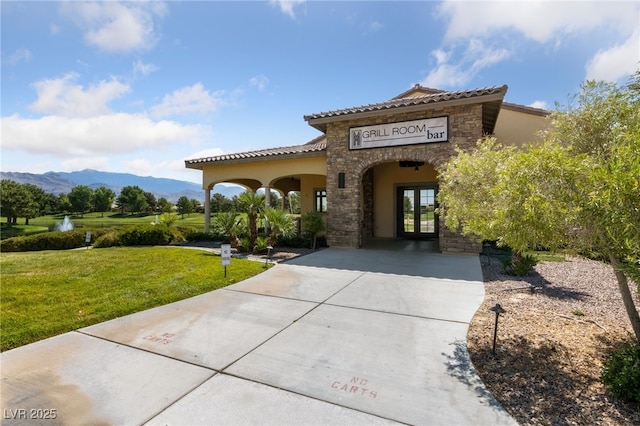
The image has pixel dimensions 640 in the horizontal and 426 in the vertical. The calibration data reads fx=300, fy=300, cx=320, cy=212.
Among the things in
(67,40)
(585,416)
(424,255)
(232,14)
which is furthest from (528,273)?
(67,40)

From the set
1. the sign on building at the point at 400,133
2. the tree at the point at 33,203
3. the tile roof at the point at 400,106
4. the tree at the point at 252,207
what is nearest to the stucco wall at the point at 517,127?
the tile roof at the point at 400,106

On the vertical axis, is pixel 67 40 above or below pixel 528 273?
above

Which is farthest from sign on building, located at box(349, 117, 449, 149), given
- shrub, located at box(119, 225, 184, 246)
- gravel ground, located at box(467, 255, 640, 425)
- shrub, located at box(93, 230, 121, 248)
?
shrub, located at box(93, 230, 121, 248)

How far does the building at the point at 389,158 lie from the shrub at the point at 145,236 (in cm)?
221

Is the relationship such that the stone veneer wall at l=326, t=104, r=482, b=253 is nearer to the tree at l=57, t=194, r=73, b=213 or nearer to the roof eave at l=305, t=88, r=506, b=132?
the roof eave at l=305, t=88, r=506, b=132

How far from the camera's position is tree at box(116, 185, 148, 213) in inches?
2349

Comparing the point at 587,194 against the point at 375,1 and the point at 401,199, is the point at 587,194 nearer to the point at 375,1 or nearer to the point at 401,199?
the point at 375,1

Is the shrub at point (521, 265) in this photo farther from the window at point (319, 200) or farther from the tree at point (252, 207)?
the window at point (319, 200)

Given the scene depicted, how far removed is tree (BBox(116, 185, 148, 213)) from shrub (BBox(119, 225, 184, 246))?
53.3m

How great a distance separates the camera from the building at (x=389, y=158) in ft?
32.8

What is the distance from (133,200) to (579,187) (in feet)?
227

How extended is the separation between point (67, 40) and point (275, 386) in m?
10.2

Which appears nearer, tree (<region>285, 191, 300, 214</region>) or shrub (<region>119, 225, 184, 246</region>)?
shrub (<region>119, 225, 184, 246</region>)

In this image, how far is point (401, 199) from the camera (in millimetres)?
14750
